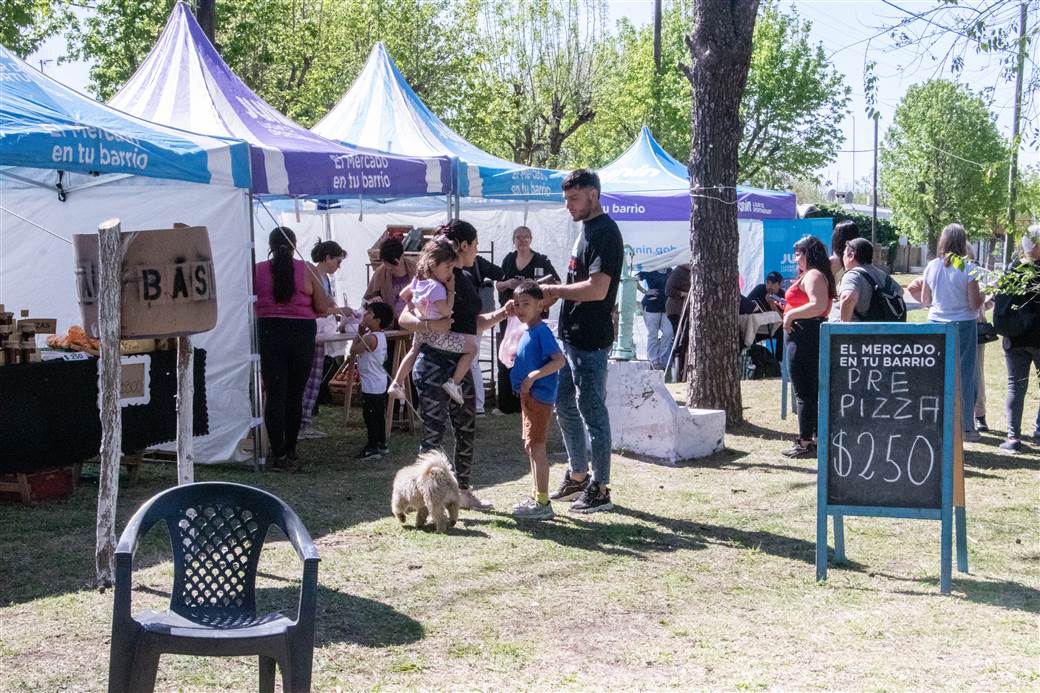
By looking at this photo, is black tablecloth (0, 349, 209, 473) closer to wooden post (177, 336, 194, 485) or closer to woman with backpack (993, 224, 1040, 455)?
wooden post (177, 336, 194, 485)

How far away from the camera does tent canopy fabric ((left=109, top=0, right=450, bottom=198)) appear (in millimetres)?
8914

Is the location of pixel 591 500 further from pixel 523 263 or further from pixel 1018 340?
pixel 1018 340

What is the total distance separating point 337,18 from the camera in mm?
34812

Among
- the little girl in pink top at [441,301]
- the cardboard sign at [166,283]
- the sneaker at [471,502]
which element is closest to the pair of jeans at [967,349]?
the sneaker at [471,502]

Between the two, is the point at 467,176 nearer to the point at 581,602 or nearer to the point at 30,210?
the point at 30,210

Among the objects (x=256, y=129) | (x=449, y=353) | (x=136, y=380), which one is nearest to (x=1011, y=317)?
(x=449, y=353)

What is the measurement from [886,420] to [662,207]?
39.9ft

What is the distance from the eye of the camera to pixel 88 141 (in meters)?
6.67

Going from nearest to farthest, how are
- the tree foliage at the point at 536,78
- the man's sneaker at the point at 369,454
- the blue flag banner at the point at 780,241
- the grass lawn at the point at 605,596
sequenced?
1. the grass lawn at the point at 605,596
2. the man's sneaker at the point at 369,454
3. the blue flag banner at the point at 780,241
4. the tree foliage at the point at 536,78

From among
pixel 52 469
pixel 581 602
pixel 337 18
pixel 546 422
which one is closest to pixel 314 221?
pixel 52 469

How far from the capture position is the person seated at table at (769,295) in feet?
50.6

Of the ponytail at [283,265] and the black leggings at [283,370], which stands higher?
the ponytail at [283,265]

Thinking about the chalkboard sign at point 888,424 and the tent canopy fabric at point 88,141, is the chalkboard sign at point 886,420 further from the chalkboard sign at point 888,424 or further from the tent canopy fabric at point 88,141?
the tent canopy fabric at point 88,141

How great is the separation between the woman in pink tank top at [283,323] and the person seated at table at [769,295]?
26.6ft
